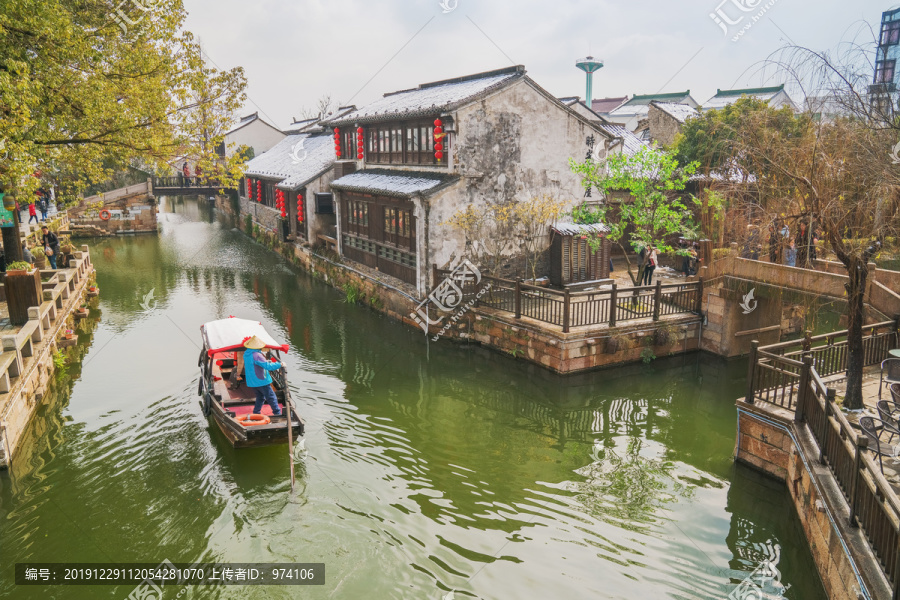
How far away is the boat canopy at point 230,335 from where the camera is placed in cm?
1393

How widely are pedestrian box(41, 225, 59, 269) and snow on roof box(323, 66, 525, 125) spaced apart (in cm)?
1282

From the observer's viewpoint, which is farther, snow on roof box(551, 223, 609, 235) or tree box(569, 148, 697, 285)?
snow on roof box(551, 223, 609, 235)

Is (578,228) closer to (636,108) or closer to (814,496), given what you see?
(814,496)

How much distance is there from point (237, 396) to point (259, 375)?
1522 mm

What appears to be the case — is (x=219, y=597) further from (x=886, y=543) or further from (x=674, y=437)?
(x=674, y=437)

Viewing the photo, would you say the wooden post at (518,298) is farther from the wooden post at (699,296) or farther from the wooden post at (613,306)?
the wooden post at (699,296)

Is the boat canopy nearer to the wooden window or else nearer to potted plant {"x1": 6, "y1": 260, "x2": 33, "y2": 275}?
potted plant {"x1": 6, "y1": 260, "x2": 33, "y2": 275}

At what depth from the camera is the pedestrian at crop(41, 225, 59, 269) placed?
23.9 meters

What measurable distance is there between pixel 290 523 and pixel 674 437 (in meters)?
8.80

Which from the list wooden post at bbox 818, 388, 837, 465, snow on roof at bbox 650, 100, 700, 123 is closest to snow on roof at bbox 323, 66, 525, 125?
wooden post at bbox 818, 388, 837, 465

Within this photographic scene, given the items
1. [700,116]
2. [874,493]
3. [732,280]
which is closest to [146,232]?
[700,116]

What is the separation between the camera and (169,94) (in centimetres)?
1705

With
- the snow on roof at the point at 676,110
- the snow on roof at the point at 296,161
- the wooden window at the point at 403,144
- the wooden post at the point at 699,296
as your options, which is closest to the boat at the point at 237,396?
the wooden window at the point at 403,144

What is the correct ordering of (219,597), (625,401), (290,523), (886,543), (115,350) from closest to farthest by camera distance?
(886,543) < (219,597) < (290,523) < (625,401) < (115,350)
